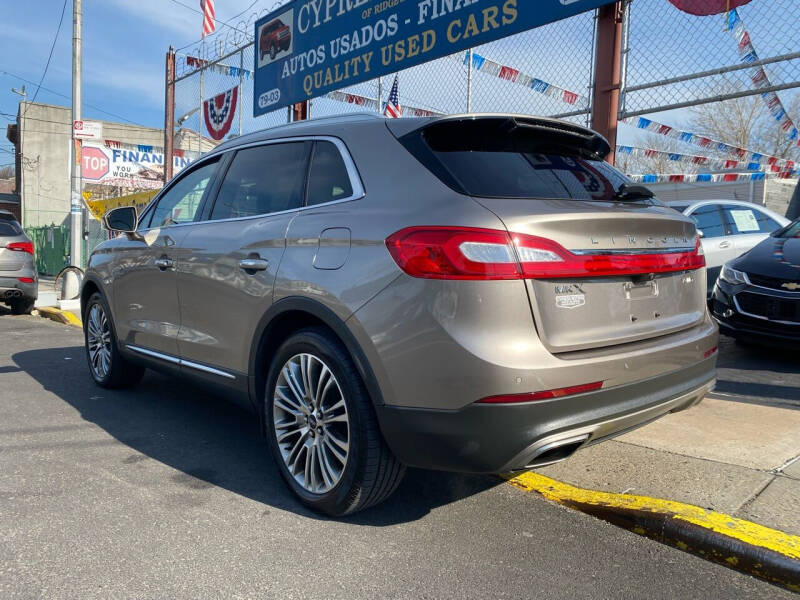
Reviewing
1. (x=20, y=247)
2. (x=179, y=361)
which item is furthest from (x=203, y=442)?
(x=20, y=247)

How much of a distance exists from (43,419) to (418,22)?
19.3 feet

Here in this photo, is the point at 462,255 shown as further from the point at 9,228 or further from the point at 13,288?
the point at 9,228

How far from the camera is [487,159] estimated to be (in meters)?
2.72

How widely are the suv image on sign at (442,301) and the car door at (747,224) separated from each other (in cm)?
584

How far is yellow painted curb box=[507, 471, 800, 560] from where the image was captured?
97.1 inches

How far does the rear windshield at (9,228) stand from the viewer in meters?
9.84

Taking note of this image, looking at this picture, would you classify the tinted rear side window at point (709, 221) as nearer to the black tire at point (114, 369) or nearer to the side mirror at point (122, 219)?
the side mirror at point (122, 219)

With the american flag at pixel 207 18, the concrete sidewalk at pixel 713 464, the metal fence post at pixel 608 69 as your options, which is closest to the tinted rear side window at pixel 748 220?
the metal fence post at pixel 608 69

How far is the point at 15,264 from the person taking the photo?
9773 mm

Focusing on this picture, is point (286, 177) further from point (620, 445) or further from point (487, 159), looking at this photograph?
point (620, 445)

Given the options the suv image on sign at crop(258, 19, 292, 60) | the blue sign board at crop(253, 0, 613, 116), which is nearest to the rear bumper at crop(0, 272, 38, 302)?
the blue sign board at crop(253, 0, 613, 116)

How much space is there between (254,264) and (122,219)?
1.90 meters

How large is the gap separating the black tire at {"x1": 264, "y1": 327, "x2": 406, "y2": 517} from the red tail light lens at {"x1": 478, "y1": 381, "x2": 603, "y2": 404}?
21.6 inches

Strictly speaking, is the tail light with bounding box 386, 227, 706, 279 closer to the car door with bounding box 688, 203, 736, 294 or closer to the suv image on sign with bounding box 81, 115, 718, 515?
the suv image on sign with bounding box 81, 115, 718, 515
